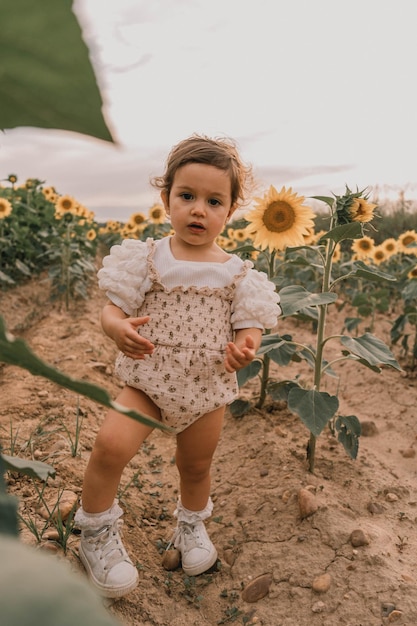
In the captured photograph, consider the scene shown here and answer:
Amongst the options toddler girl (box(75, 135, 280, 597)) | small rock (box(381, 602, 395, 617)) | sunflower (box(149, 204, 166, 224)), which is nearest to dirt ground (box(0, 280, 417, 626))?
small rock (box(381, 602, 395, 617))

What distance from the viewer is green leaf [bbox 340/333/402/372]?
193 cm

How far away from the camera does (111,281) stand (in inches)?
67.3

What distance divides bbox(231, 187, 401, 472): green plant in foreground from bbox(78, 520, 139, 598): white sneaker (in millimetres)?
657

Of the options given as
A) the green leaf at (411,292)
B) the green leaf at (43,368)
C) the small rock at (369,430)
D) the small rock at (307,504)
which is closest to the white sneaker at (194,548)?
the small rock at (307,504)

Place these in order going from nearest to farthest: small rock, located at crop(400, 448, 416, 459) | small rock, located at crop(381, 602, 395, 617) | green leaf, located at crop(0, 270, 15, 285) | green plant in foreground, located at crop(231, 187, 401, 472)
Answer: small rock, located at crop(381, 602, 395, 617)
green plant in foreground, located at crop(231, 187, 401, 472)
small rock, located at crop(400, 448, 416, 459)
green leaf, located at crop(0, 270, 15, 285)

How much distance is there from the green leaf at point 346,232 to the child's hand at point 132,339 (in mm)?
717

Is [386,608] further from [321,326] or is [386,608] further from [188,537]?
[321,326]

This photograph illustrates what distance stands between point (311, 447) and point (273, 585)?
552 millimetres

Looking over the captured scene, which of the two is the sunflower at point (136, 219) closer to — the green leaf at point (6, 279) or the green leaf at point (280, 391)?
the green leaf at point (6, 279)

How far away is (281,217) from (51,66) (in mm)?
2115

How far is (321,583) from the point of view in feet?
5.51

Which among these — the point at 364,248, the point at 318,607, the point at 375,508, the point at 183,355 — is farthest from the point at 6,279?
the point at 318,607

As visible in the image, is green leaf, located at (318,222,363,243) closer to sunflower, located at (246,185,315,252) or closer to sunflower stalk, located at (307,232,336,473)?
sunflower stalk, located at (307,232,336,473)

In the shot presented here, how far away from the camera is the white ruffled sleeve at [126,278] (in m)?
1.71
